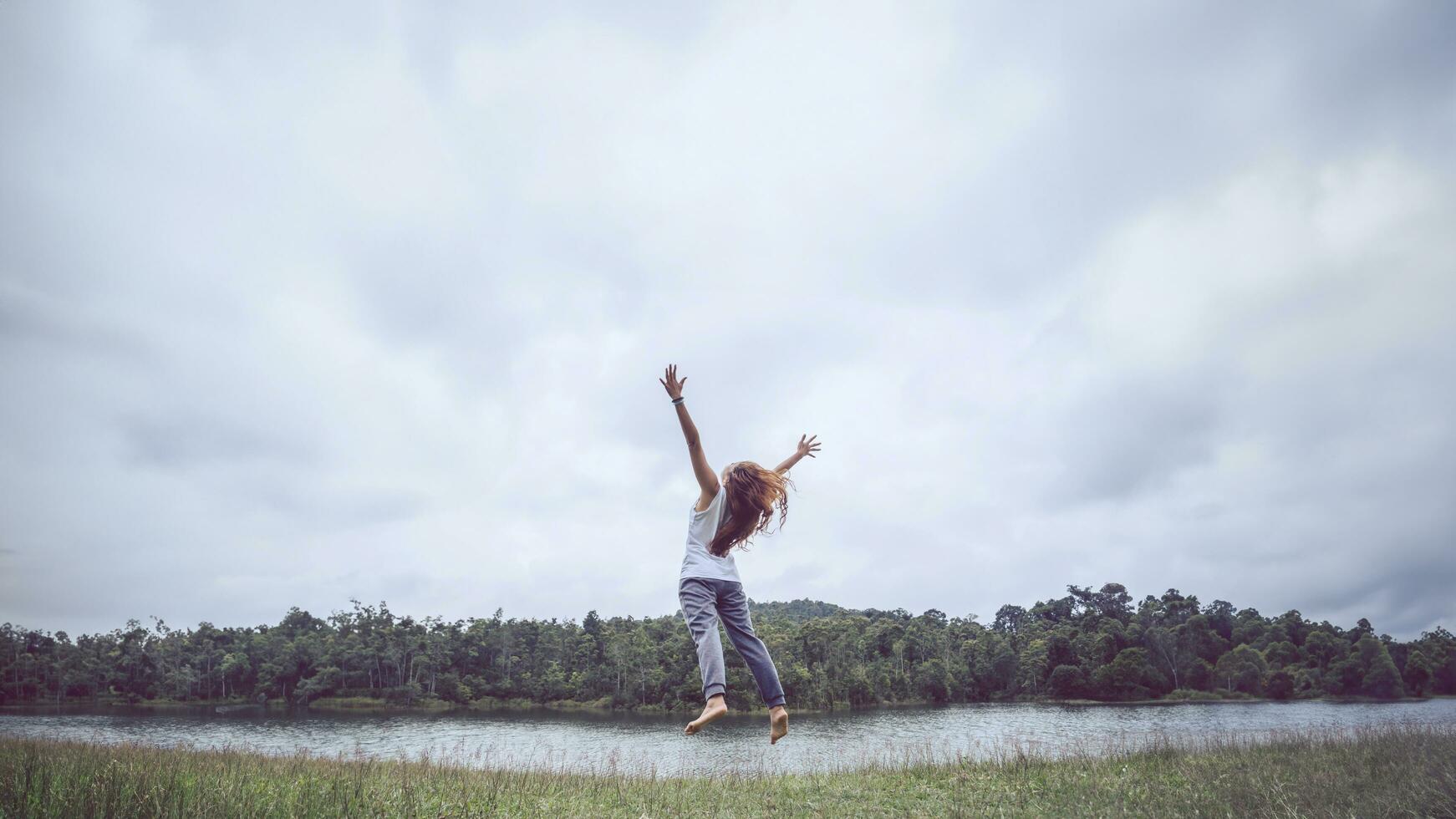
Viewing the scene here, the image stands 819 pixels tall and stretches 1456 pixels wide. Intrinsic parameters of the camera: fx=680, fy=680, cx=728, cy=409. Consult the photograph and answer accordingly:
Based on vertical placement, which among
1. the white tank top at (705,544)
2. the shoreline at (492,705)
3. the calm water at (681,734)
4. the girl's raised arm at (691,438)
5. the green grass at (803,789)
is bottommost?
Answer: the shoreline at (492,705)

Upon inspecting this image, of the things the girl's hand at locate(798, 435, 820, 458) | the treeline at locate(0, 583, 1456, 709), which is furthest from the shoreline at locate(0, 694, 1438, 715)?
the girl's hand at locate(798, 435, 820, 458)

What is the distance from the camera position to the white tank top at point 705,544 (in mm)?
4781

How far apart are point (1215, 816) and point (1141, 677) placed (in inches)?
3443

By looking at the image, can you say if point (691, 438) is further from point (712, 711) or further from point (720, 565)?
point (712, 711)

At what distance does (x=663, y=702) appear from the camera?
69375 millimetres

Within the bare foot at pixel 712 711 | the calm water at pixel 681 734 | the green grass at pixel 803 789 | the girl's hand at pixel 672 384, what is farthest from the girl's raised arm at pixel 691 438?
the calm water at pixel 681 734

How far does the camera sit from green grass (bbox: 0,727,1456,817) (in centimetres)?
688

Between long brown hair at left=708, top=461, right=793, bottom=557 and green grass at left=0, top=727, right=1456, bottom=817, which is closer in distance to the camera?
long brown hair at left=708, top=461, right=793, bottom=557

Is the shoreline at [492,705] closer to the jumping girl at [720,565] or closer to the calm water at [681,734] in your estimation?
the calm water at [681,734]

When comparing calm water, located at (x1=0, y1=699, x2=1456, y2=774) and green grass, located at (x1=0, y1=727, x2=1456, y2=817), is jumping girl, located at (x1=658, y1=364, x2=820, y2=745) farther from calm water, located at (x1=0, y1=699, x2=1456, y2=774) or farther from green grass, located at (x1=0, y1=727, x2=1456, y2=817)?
calm water, located at (x1=0, y1=699, x2=1456, y2=774)

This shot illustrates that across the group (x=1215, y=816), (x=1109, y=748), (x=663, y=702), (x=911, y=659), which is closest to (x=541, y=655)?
(x=663, y=702)

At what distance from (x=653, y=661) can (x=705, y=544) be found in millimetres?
73341

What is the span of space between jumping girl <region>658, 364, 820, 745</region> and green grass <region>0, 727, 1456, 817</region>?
4982 millimetres

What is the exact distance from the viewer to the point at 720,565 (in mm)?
4883
